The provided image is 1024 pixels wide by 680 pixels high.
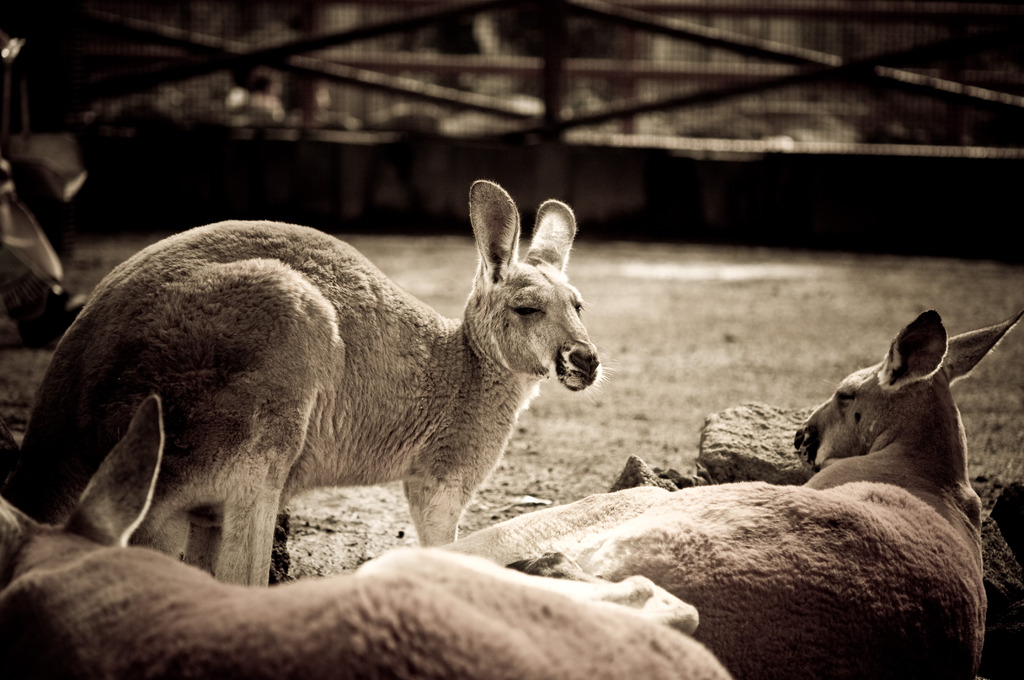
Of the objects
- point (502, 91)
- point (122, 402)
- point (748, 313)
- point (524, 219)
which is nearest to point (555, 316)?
point (122, 402)

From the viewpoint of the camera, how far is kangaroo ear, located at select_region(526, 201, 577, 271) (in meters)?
4.29

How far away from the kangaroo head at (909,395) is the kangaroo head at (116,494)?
7.33ft

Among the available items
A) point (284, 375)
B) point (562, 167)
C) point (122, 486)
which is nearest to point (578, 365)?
point (284, 375)

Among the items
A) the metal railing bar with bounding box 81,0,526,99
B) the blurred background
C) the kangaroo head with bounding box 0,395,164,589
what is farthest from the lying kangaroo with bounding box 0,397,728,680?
the metal railing bar with bounding box 81,0,526,99

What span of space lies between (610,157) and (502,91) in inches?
215

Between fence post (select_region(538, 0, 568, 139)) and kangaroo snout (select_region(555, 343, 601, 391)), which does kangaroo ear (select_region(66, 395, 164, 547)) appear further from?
fence post (select_region(538, 0, 568, 139))

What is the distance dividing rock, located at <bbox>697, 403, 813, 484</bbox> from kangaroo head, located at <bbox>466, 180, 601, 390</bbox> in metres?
0.74

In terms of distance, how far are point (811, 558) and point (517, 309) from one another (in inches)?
61.7

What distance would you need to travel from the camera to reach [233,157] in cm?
1100

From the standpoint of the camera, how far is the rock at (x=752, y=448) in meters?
4.17

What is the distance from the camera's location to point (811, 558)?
2.67m

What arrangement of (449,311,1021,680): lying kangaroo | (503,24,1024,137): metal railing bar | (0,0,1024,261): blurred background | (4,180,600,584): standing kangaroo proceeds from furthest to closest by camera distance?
(503,24,1024,137): metal railing bar, (0,0,1024,261): blurred background, (4,180,600,584): standing kangaroo, (449,311,1021,680): lying kangaroo

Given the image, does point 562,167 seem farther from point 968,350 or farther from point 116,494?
point 116,494

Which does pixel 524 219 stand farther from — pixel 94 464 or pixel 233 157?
pixel 94 464
